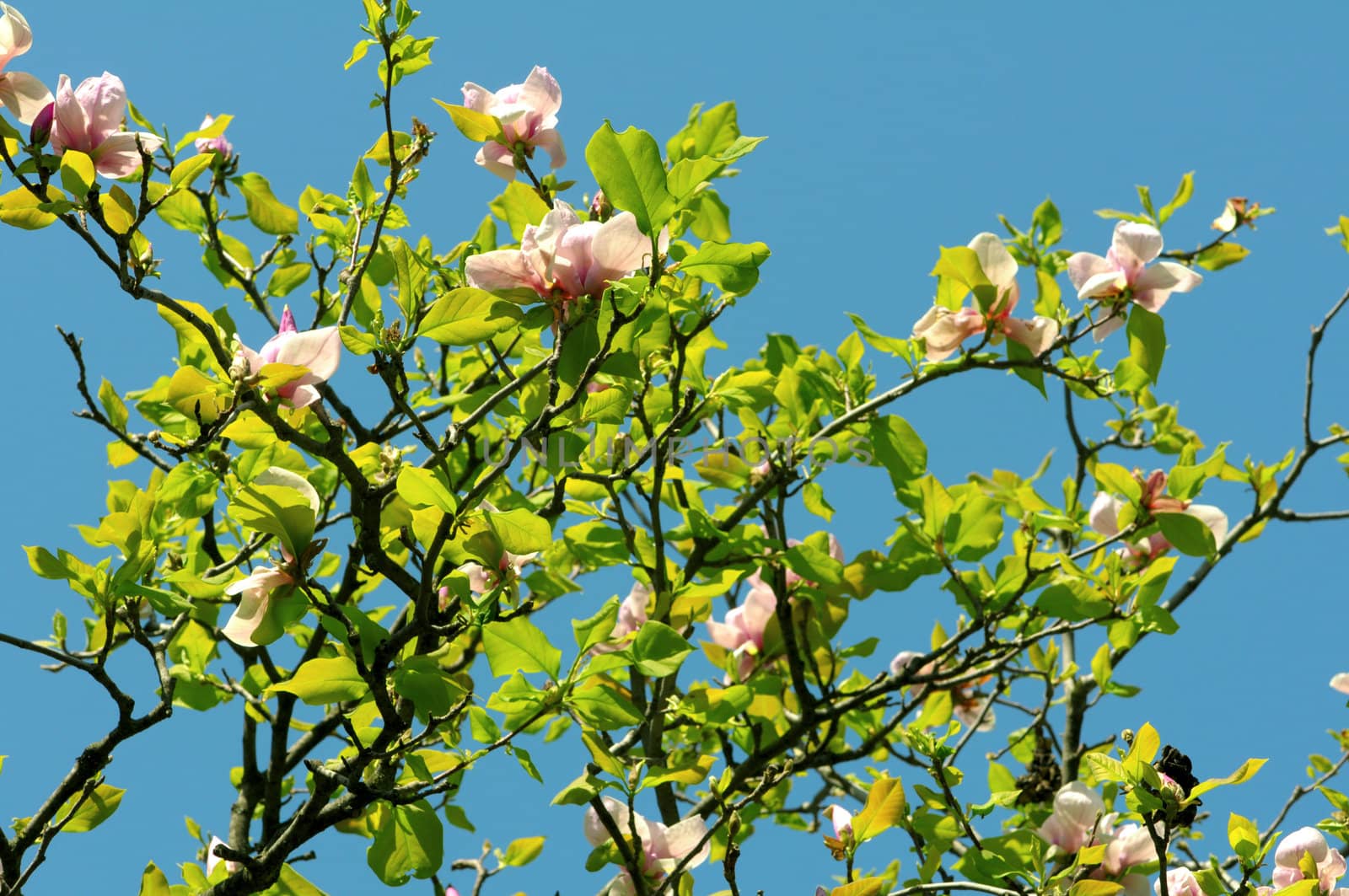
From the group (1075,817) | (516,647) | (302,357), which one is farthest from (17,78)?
(1075,817)

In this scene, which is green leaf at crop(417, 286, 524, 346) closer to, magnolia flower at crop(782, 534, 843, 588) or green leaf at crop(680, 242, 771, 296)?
green leaf at crop(680, 242, 771, 296)

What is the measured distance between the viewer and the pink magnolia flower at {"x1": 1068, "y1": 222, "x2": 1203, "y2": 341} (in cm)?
199

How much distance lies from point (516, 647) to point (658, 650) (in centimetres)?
18

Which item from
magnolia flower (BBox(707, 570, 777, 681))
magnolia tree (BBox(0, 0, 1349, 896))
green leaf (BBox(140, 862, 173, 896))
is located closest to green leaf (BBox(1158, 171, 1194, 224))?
magnolia tree (BBox(0, 0, 1349, 896))

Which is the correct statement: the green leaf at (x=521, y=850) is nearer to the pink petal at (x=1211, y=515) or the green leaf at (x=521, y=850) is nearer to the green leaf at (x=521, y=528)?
the green leaf at (x=521, y=528)

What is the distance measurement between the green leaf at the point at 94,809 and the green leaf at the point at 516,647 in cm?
98

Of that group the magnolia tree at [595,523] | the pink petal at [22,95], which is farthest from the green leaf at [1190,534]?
the pink petal at [22,95]

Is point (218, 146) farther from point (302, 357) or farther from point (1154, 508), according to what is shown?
point (1154, 508)

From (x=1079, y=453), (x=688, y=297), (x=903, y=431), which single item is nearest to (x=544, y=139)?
(x=688, y=297)

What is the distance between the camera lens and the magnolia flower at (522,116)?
6.21ft

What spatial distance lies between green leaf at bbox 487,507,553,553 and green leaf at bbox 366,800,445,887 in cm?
48

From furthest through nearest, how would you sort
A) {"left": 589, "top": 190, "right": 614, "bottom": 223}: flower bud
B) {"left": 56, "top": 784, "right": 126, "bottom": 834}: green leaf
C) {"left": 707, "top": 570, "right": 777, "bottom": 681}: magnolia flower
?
{"left": 707, "top": 570, "right": 777, "bottom": 681}: magnolia flower
{"left": 56, "top": 784, "right": 126, "bottom": 834}: green leaf
{"left": 589, "top": 190, "right": 614, "bottom": 223}: flower bud

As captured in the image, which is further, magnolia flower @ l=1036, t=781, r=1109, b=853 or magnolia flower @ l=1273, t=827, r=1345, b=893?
magnolia flower @ l=1036, t=781, r=1109, b=853

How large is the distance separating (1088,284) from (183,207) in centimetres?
175
